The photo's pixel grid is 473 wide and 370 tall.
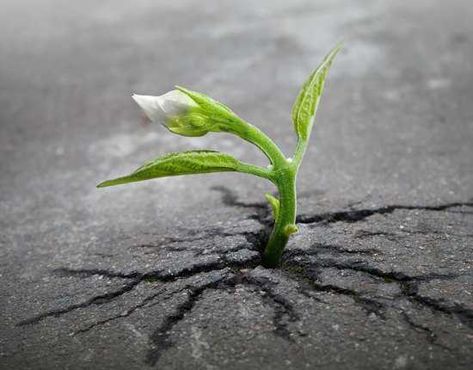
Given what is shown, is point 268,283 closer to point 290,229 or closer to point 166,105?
point 290,229

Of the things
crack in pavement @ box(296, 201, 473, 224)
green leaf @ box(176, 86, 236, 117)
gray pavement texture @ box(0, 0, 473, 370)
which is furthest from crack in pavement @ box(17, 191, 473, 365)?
green leaf @ box(176, 86, 236, 117)

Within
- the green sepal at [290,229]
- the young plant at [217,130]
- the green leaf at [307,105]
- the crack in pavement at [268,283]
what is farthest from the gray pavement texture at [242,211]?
the green leaf at [307,105]

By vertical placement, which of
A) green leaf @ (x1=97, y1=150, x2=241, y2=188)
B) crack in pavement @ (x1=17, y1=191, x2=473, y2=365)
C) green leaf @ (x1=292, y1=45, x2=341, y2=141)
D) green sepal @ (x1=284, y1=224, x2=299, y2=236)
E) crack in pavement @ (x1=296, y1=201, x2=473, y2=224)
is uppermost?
green leaf @ (x1=292, y1=45, x2=341, y2=141)

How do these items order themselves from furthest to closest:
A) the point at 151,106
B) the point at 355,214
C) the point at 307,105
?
the point at 355,214
the point at 307,105
the point at 151,106

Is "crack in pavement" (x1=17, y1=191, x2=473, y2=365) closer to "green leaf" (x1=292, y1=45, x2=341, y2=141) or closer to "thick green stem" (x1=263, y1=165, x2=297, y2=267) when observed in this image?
"thick green stem" (x1=263, y1=165, x2=297, y2=267)

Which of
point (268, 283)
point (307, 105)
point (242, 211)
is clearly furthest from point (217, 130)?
point (242, 211)

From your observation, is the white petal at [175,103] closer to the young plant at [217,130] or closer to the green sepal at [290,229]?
the young plant at [217,130]
